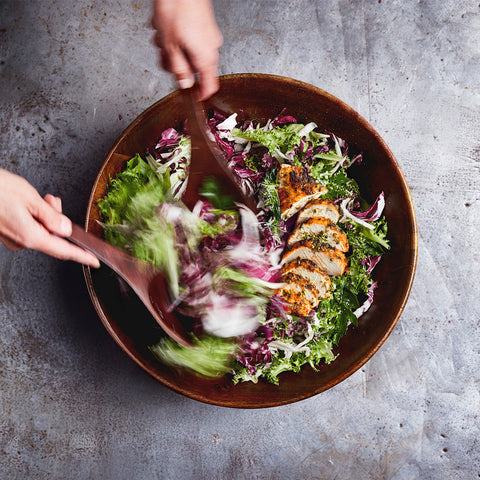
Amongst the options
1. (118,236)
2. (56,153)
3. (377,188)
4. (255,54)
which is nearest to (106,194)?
(118,236)

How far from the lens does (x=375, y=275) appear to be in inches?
104

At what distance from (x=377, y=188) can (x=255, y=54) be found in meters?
1.24

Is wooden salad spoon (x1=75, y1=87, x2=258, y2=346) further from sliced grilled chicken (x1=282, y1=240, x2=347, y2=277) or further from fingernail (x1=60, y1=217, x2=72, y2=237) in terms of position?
sliced grilled chicken (x1=282, y1=240, x2=347, y2=277)

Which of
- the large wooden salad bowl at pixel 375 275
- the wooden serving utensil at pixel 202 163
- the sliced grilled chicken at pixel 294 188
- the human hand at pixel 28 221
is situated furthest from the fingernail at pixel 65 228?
the sliced grilled chicken at pixel 294 188

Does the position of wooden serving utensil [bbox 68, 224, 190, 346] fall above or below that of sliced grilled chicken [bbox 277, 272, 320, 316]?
above

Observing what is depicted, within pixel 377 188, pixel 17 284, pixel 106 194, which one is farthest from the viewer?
pixel 17 284

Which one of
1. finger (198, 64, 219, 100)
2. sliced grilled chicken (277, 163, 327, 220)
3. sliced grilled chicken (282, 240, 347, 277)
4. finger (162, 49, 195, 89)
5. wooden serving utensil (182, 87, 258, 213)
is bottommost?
sliced grilled chicken (282, 240, 347, 277)

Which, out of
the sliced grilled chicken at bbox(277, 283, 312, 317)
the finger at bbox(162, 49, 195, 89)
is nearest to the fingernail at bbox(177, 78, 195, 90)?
the finger at bbox(162, 49, 195, 89)

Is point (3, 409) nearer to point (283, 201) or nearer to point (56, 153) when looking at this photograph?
point (56, 153)

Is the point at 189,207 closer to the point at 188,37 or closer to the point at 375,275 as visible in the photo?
the point at 188,37

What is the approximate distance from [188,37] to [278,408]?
2.28 meters

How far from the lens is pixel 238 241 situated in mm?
2551

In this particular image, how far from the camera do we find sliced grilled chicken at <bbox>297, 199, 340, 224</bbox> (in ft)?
A: 8.44

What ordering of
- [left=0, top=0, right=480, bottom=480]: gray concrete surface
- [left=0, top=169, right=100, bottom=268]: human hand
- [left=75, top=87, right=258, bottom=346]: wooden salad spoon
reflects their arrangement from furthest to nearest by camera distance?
[left=0, top=0, right=480, bottom=480]: gray concrete surface → [left=75, top=87, right=258, bottom=346]: wooden salad spoon → [left=0, top=169, right=100, bottom=268]: human hand
